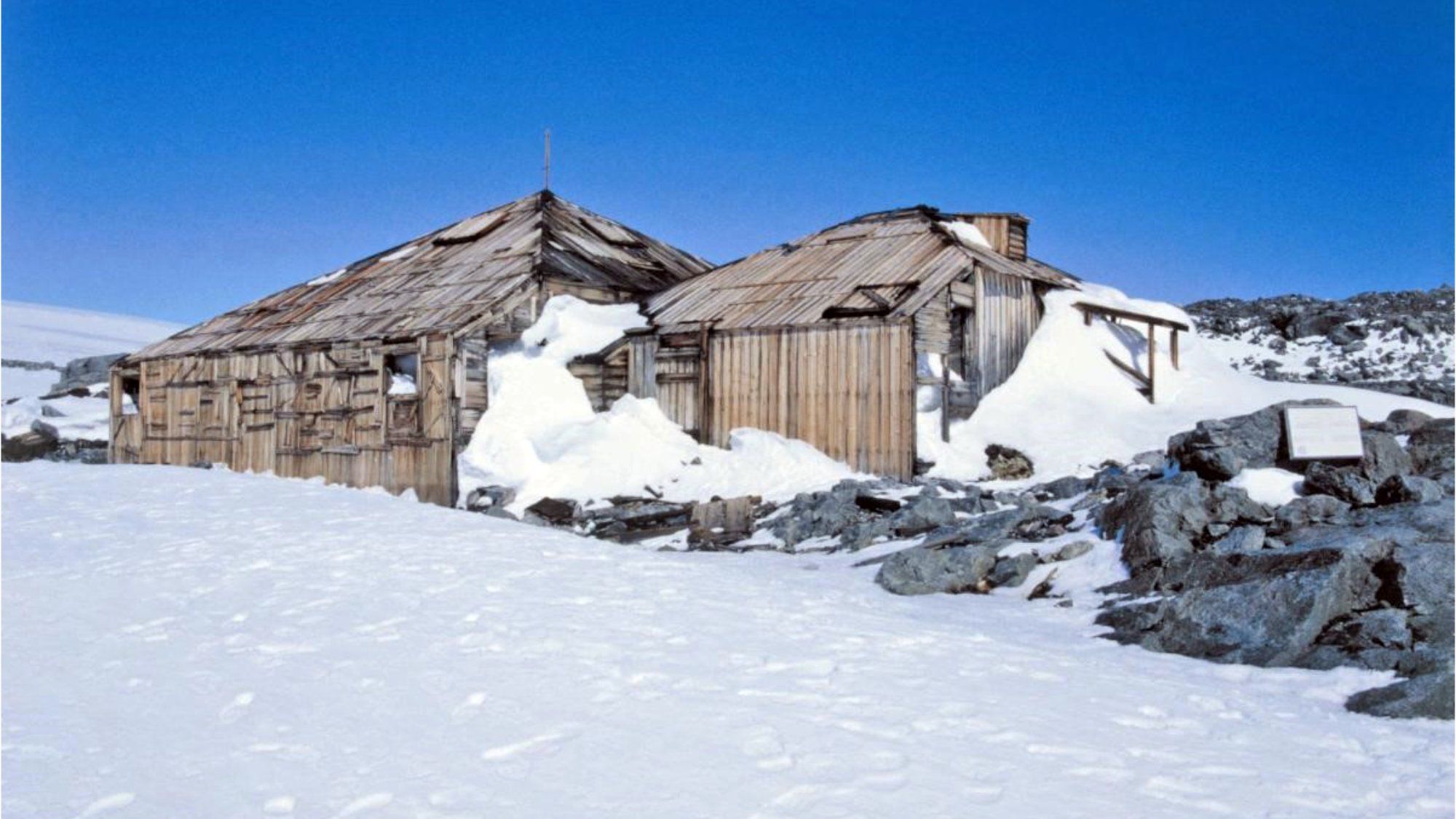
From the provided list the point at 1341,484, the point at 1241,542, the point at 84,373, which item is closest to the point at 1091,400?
the point at 1341,484

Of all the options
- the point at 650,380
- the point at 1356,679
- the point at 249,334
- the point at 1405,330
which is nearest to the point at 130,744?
the point at 1356,679

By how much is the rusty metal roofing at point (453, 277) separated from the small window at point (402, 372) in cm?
48

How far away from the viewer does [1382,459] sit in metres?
12.6

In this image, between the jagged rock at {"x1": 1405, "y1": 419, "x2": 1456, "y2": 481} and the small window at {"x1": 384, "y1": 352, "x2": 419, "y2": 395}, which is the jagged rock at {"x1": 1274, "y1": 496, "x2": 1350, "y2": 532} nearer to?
the jagged rock at {"x1": 1405, "y1": 419, "x2": 1456, "y2": 481}

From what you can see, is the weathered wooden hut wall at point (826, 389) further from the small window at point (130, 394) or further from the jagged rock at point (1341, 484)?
the small window at point (130, 394)

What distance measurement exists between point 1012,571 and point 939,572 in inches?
28.7

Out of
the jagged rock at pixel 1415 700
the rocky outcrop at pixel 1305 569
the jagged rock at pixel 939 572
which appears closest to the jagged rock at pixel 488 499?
the jagged rock at pixel 939 572

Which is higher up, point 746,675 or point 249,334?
point 249,334

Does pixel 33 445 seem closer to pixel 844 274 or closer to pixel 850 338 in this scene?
pixel 844 274

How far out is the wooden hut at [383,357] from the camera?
23719 mm

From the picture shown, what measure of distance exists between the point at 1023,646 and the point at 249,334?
24.8 metres

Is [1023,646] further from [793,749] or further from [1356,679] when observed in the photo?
[793,749]

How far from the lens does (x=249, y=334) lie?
29344 mm

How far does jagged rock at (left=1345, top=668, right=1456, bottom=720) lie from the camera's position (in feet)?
25.5
